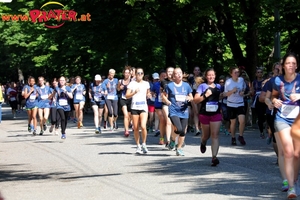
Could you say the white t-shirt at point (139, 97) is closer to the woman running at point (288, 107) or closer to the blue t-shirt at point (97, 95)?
the woman running at point (288, 107)

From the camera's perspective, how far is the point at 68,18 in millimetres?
40438

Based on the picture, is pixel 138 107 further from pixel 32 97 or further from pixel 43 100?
pixel 32 97

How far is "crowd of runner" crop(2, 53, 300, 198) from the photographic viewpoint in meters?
10.2

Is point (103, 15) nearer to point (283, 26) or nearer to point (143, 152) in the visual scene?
point (283, 26)

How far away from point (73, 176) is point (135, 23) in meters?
22.3

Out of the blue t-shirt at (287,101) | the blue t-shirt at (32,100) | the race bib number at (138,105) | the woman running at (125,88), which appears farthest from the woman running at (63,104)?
the blue t-shirt at (287,101)

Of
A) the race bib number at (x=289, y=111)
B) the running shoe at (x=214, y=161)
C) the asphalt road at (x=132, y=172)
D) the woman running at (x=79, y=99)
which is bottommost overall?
the asphalt road at (x=132, y=172)

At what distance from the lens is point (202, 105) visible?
1425 centimetres

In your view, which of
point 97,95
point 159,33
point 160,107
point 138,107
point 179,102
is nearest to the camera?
point 179,102

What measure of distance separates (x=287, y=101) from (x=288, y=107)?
0.09 meters

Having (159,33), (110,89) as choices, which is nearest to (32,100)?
(110,89)

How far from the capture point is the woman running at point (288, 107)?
32.4 ft

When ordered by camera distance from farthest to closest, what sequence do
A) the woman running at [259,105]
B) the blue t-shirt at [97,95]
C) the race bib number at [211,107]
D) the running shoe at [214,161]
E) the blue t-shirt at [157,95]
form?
the blue t-shirt at [97,95] < the woman running at [259,105] < the blue t-shirt at [157,95] < the race bib number at [211,107] < the running shoe at [214,161]

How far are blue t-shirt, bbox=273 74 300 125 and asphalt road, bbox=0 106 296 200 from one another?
0.96 meters
